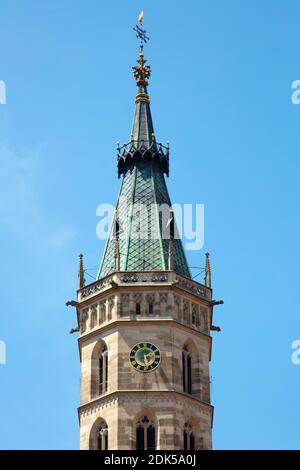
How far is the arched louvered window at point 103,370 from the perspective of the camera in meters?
79.2

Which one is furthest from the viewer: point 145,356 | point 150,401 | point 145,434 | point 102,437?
point 145,356

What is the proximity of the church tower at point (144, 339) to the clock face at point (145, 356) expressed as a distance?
0.05 metres

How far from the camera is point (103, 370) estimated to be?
79750 millimetres

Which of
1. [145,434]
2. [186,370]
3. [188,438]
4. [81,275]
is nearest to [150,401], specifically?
[145,434]

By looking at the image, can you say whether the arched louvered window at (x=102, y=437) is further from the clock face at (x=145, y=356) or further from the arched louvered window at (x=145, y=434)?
the clock face at (x=145, y=356)

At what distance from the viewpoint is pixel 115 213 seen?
3403 inches

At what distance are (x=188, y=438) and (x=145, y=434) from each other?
243cm

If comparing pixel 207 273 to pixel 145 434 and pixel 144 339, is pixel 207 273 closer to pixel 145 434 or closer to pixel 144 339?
pixel 144 339

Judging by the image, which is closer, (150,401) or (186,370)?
(150,401)

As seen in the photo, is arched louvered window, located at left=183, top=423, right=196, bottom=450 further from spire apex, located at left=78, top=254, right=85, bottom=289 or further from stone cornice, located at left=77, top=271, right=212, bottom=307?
spire apex, located at left=78, top=254, right=85, bottom=289

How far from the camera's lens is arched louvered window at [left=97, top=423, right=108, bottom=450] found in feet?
254
